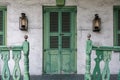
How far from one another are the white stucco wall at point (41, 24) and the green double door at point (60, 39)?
19cm

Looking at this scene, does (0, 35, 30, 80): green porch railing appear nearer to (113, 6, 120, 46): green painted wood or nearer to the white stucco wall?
the white stucco wall

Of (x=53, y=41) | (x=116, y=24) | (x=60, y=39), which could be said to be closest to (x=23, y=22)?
(x=53, y=41)

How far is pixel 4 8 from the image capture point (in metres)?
12.2

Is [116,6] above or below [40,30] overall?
above

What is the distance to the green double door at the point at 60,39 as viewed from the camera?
1221cm

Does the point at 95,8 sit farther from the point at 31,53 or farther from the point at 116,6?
the point at 31,53

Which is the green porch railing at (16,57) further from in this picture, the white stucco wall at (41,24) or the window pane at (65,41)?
the window pane at (65,41)

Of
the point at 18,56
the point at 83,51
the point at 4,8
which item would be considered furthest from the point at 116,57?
the point at 18,56

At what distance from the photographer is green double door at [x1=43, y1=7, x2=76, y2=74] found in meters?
12.2

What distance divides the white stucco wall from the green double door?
186mm

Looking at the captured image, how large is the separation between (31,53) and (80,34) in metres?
1.72

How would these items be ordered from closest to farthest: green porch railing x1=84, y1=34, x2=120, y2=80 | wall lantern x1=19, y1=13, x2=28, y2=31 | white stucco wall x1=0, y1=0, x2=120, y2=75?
green porch railing x1=84, y1=34, x2=120, y2=80, wall lantern x1=19, y1=13, x2=28, y2=31, white stucco wall x1=0, y1=0, x2=120, y2=75

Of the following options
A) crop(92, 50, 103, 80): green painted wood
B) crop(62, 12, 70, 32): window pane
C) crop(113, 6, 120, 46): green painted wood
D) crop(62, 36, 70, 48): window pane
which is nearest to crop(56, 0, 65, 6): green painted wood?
crop(62, 12, 70, 32): window pane

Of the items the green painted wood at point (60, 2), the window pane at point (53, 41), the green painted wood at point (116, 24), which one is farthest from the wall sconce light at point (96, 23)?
the window pane at point (53, 41)
